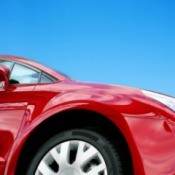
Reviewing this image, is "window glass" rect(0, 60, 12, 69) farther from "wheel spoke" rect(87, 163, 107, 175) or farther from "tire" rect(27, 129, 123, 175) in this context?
"wheel spoke" rect(87, 163, 107, 175)

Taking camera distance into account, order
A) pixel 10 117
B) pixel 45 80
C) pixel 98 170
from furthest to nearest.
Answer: pixel 45 80 → pixel 10 117 → pixel 98 170

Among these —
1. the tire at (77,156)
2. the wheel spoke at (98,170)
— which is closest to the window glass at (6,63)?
the tire at (77,156)

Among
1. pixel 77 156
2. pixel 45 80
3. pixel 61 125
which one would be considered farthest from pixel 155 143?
pixel 45 80

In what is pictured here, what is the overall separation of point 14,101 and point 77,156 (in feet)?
2.47

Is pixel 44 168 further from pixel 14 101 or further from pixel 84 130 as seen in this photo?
pixel 14 101

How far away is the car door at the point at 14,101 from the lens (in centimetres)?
352

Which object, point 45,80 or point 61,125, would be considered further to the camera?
point 45,80

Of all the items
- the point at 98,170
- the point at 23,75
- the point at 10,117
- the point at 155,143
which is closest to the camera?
the point at 155,143

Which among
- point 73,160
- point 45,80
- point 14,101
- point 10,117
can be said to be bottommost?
point 73,160

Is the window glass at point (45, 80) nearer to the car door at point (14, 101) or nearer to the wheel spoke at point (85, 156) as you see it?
the car door at point (14, 101)

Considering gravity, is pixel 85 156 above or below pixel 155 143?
below

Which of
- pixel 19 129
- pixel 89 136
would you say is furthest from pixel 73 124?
pixel 19 129

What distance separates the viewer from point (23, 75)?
3918 mm

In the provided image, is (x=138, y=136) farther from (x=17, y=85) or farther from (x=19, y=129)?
(x=17, y=85)
